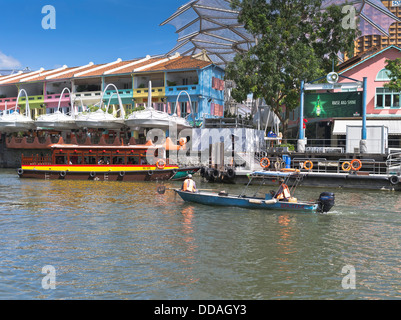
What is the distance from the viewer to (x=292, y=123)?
175ft

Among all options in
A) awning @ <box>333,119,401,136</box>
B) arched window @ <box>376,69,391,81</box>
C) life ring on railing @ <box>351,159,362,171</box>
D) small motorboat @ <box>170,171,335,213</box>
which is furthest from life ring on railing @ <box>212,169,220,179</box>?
arched window @ <box>376,69,391,81</box>

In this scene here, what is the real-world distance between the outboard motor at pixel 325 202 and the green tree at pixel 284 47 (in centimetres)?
2089

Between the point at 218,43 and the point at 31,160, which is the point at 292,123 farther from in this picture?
the point at 31,160

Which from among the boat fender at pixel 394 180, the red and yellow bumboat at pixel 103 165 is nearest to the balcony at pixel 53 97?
the red and yellow bumboat at pixel 103 165

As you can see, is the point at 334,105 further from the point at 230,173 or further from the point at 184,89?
the point at 184,89

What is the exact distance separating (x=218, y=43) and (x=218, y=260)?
1960 inches

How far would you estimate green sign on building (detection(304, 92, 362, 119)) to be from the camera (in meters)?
35.5

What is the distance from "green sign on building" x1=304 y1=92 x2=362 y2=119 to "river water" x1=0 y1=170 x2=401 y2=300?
15.1 m

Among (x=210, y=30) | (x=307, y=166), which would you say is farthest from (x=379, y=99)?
(x=210, y=30)

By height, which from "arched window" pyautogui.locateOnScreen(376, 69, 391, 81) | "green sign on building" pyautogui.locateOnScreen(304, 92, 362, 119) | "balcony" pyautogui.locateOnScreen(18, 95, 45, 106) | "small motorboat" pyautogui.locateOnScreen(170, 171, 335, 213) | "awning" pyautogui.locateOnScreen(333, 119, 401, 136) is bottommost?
"small motorboat" pyautogui.locateOnScreen(170, 171, 335, 213)

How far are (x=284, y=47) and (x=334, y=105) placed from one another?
7600 millimetres

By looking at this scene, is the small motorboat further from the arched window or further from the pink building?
the arched window

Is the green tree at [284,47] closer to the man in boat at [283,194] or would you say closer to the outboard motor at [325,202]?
the man in boat at [283,194]

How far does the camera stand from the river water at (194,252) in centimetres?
1007
